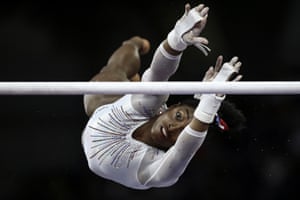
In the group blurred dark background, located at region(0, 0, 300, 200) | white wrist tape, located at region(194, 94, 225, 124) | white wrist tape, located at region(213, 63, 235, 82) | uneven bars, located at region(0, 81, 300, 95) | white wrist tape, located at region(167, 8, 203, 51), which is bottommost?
blurred dark background, located at region(0, 0, 300, 200)

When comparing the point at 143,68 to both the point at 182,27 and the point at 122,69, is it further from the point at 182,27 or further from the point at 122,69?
the point at 182,27

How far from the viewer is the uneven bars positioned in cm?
110

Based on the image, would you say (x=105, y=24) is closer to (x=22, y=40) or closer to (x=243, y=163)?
(x=22, y=40)

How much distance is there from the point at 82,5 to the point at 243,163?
830 mm

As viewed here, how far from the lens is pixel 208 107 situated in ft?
4.20

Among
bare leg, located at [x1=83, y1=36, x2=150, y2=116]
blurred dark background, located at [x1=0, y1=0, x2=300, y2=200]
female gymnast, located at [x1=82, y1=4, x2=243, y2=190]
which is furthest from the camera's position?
blurred dark background, located at [x1=0, y1=0, x2=300, y2=200]

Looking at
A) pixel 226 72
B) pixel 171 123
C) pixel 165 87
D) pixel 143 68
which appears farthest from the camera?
pixel 143 68

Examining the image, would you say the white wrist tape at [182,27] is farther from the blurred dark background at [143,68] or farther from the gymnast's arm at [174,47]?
the blurred dark background at [143,68]

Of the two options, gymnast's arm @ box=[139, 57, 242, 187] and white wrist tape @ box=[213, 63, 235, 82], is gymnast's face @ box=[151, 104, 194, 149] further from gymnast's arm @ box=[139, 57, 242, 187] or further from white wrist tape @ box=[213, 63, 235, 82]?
white wrist tape @ box=[213, 63, 235, 82]

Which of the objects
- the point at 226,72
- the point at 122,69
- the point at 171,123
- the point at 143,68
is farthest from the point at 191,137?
the point at 143,68

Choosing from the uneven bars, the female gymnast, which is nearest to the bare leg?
the female gymnast

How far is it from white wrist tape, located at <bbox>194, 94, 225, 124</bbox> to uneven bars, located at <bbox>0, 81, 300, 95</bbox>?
15 centimetres

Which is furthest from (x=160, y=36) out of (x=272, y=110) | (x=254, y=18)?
(x=272, y=110)

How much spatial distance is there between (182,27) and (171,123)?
28 cm
